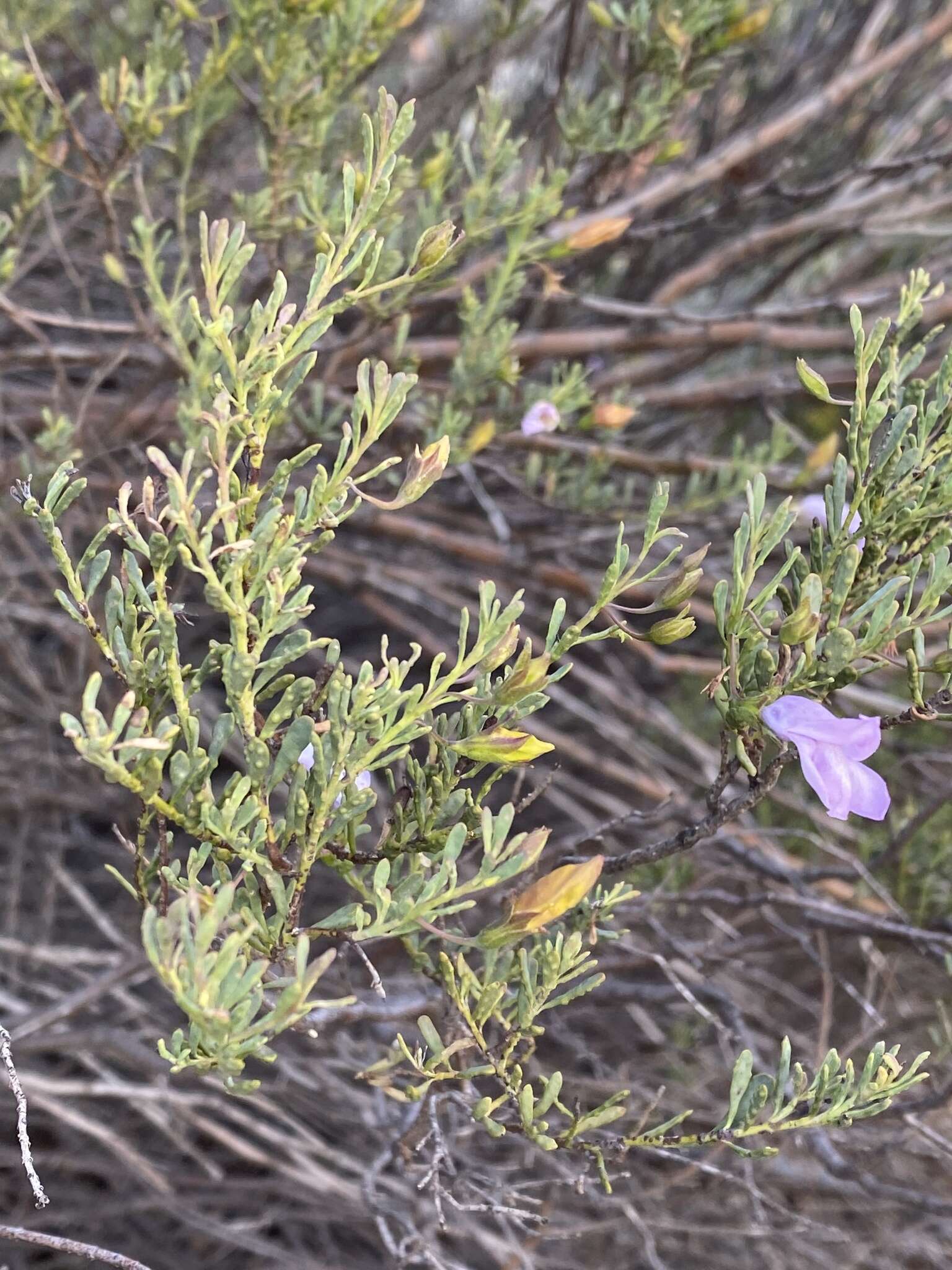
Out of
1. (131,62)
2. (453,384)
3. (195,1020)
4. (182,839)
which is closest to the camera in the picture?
(195,1020)

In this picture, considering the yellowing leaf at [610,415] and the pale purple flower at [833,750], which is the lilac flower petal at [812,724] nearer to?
the pale purple flower at [833,750]

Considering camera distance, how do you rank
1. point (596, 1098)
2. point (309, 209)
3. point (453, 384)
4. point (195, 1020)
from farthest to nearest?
point (596, 1098) → point (453, 384) → point (309, 209) → point (195, 1020)

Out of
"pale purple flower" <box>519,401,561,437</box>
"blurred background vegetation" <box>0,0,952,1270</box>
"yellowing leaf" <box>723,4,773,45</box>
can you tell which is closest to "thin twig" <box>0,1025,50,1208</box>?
"blurred background vegetation" <box>0,0,952,1270</box>

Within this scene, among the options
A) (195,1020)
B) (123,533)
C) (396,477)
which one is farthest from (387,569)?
(195,1020)

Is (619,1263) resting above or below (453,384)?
below

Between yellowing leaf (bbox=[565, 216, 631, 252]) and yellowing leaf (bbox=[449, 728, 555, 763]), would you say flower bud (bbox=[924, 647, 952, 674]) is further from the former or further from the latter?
yellowing leaf (bbox=[565, 216, 631, 252])

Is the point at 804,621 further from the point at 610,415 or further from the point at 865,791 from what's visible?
the point at 610,415

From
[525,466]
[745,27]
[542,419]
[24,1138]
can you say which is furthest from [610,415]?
[24,1138]

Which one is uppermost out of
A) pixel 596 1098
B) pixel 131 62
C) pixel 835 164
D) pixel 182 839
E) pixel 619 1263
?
pixel 131 62

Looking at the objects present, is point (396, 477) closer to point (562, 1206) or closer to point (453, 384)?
point (453, 384)
